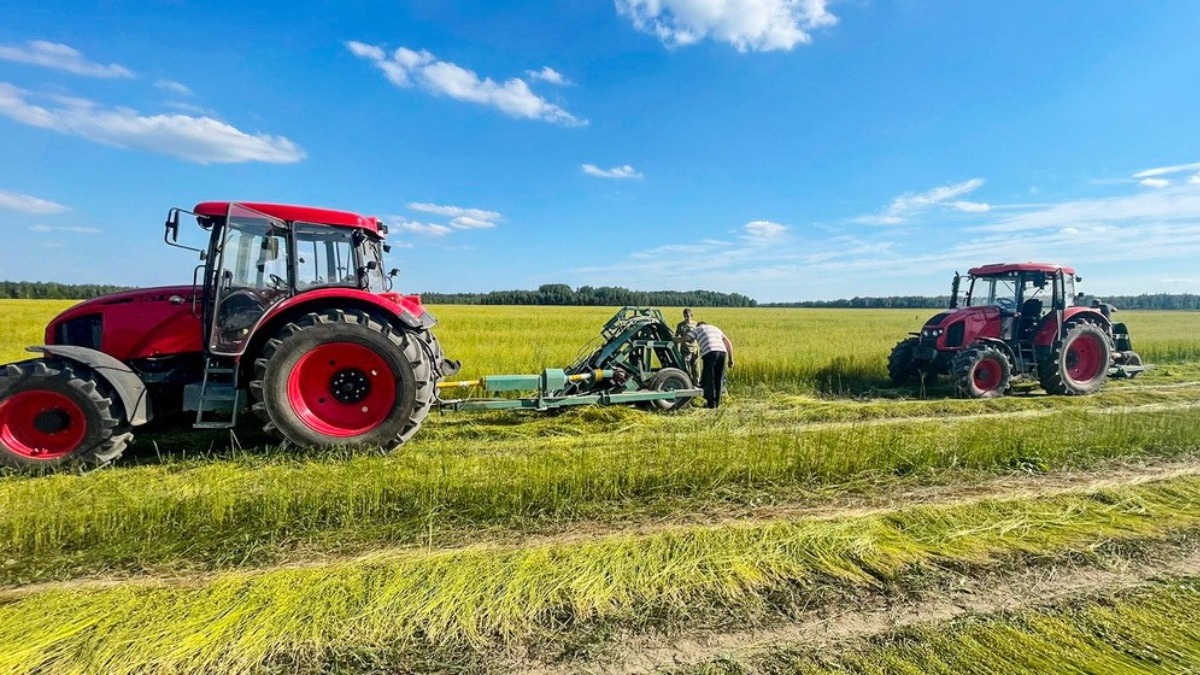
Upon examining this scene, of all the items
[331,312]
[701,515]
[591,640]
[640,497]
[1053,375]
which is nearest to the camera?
[591,640]

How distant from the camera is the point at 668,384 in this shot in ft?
24.7

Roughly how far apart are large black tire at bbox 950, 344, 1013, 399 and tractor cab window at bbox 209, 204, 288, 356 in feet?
30.6

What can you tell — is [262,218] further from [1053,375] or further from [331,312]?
[1053,375]

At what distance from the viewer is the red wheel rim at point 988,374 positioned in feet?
29.2

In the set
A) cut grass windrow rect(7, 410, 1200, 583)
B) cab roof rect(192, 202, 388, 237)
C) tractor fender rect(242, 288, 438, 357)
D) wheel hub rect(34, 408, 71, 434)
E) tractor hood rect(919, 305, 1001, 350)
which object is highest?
cab roof rect(192, 202, 388, 237)

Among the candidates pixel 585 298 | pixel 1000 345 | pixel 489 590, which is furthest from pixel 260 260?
pixel 585 298

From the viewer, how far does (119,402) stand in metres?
4.74

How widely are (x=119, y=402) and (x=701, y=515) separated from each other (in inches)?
195

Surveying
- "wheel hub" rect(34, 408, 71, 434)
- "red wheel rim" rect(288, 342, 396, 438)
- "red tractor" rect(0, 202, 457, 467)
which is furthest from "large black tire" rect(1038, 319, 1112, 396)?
"wheel hub" rect(34, 408, 71, 434)

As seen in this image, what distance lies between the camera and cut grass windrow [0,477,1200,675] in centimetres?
233

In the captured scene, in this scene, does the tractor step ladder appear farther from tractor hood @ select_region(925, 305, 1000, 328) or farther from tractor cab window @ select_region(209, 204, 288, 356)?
tractor hood @ select_region(925, 305, 1000, 328)

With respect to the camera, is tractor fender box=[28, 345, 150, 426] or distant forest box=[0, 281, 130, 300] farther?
distant forest box=[0, 281, 130, 300]

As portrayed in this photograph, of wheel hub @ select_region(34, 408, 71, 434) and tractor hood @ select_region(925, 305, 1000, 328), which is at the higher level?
tractor hood @ select_region(925, 305, 1000, 328)

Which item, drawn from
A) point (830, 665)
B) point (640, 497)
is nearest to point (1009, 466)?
point (640, 497)
